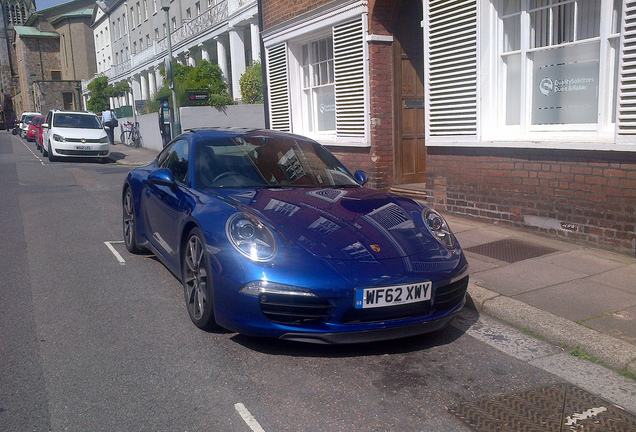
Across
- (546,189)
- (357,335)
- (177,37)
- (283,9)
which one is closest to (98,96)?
(177,37)

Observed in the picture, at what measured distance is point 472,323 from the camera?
178 inches

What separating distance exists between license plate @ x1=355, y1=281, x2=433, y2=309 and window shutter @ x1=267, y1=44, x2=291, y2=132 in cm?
975

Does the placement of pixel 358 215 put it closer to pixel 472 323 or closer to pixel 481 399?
pixel 472 323

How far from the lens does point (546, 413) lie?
3.11m

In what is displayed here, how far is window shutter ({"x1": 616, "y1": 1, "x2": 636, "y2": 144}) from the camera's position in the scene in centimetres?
560

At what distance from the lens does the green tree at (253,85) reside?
2458 cm

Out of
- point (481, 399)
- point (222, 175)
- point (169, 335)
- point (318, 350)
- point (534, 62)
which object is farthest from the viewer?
point (534, 62)

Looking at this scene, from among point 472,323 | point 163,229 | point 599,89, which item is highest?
point 599,89

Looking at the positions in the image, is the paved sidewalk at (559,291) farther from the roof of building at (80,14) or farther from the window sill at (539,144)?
the roof of building at (80,14)

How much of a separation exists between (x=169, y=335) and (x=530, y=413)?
8.21ft

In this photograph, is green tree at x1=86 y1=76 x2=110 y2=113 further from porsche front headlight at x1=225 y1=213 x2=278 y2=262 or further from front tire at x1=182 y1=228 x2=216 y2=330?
porsche front headlight at x1=225 y1=213 x2=278 y2=262

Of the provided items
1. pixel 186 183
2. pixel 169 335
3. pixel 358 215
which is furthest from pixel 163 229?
pixel 358 215

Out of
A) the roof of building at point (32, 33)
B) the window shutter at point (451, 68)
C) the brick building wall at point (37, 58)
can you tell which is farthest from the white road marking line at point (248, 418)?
the roof of building at point (32, 33)

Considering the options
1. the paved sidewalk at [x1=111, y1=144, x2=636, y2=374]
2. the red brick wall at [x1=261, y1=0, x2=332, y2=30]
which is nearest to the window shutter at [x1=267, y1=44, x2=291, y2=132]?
the red brick wall at [x1=261, y1=0, x2=332, y2=30]
